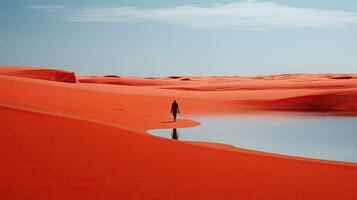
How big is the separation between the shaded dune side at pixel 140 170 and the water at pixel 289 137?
11.3 ft

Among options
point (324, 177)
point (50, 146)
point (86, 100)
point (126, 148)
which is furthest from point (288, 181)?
point (86, 100)

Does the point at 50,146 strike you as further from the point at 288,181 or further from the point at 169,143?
the point at 288,181

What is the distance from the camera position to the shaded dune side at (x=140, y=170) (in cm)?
697

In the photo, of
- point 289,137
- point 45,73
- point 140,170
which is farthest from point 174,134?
point 45,73

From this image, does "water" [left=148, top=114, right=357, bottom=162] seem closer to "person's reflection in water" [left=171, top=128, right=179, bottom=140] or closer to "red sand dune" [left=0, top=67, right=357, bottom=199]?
"person's reflection in water" [left=171, top=128, right=179, bottom=140]

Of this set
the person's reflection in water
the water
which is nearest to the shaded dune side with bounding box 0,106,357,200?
the water

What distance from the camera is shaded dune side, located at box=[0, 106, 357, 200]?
6.97 m

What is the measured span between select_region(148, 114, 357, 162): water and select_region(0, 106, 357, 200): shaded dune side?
3453 millimetres

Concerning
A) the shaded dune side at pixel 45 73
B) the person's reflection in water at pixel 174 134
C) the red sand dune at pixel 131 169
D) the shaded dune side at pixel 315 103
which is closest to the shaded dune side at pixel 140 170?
the red sand dune at pixel 131 169

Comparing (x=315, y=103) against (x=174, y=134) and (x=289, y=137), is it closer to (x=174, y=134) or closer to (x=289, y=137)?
(x=289, y=137)

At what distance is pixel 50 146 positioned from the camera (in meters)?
9.41

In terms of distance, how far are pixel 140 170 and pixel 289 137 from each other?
10.1 meters

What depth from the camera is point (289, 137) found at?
56.7ft

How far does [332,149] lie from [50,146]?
845 cm
